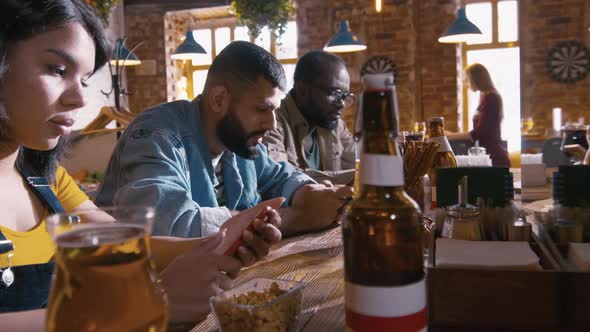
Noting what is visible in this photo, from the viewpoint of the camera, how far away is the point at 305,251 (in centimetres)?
128

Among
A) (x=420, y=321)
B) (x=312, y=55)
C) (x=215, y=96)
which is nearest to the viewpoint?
(x=420, y=321)

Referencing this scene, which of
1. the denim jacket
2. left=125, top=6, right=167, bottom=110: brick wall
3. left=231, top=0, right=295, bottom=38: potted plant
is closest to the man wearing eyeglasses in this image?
the denim jacket

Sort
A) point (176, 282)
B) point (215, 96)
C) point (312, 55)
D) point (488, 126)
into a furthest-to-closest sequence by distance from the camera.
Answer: point (488, 126) → point (312, 55) → point (215, 96) → point (176, 282)

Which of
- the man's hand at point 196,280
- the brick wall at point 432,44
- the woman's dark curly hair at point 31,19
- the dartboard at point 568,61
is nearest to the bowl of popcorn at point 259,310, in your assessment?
the man's hand at point 196,280

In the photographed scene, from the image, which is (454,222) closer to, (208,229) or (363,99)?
(363,99)

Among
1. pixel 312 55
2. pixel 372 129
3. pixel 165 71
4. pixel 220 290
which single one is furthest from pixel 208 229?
pixel 165 71

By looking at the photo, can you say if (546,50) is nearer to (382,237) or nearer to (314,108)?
(314,108)

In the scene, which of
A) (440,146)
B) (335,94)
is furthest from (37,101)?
(335,94)

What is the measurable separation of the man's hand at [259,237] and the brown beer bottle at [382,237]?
36 centimetres

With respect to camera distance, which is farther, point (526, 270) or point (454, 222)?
point (454, 222)

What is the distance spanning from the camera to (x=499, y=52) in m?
7.29

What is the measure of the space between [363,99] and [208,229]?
2.64ft

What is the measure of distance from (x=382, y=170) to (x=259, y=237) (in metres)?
0.43

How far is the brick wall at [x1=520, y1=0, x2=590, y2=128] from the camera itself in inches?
250
